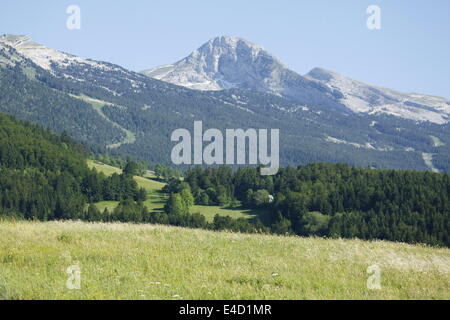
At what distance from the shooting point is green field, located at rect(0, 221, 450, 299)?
1538 centimetres

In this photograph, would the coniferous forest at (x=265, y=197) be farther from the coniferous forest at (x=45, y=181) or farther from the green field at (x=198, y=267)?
the green field at (x=198, y=267)

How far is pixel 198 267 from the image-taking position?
18578mm

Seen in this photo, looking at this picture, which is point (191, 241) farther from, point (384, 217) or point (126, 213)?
point (384, 217)

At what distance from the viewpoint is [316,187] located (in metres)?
111

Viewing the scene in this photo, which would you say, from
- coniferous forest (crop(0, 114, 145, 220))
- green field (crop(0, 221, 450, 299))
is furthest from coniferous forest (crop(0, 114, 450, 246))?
green field (crop(0, 221, 450, 299))

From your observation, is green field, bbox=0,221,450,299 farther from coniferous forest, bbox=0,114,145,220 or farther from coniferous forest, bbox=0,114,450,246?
coniferous forest, bbox=0,114,145,220

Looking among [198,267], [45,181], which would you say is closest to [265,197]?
[45,181]

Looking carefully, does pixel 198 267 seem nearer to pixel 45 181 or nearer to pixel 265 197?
pixel 265 197

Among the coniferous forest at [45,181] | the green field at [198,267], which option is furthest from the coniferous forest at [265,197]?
the green field at [198,267]

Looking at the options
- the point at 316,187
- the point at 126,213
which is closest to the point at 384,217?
the point at 316,187

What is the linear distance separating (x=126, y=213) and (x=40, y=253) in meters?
73.8

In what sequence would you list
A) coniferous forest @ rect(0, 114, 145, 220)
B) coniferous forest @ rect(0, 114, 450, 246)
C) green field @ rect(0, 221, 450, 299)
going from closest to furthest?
green field @ rect(0, 221, 450, 299), coniferous forest @ rect(0, 114, 450, 246), coniferous forest @ rect(0, 114, 145, 220)

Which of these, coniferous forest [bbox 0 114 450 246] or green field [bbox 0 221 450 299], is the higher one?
green field [bbox 0 221 450 299]

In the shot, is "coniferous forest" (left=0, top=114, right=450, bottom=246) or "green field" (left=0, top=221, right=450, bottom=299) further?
"coniferous forest" (left=0, top=114, right=450, bottom=246)
